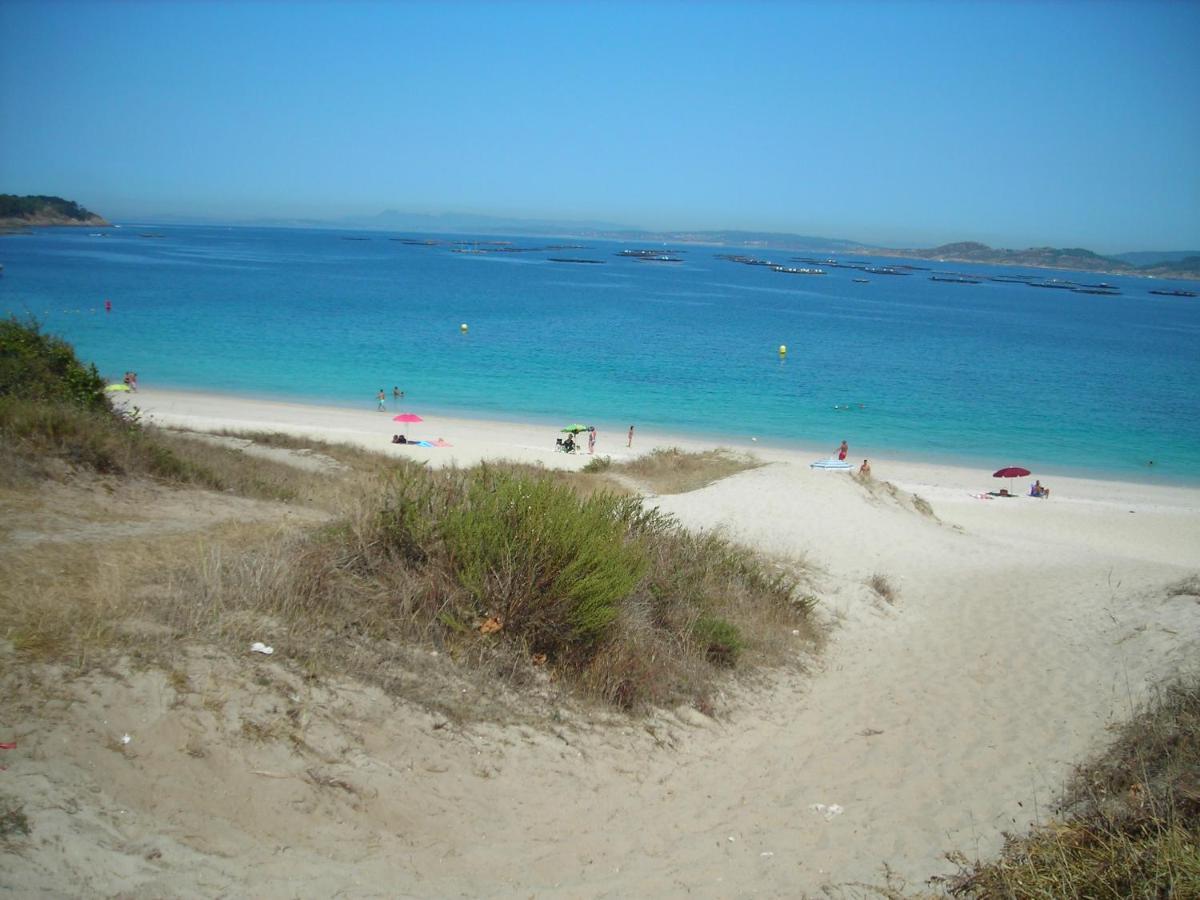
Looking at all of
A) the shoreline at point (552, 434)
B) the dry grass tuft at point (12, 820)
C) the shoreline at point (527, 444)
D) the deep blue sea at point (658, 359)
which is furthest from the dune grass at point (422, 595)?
the shoreline at point (552, 434)

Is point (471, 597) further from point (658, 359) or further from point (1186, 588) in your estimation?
point (658, 359)

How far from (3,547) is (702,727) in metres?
5.63

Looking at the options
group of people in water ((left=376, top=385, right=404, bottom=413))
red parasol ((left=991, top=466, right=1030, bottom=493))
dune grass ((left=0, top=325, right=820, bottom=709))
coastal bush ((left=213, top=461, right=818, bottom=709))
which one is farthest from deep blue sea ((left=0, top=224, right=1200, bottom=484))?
coastal bush ((left=213, top=461, right=818, bottom=709))

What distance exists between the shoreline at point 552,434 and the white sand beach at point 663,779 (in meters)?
17.5

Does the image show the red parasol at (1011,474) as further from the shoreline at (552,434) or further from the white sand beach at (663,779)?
the white sand beach at (663,779)

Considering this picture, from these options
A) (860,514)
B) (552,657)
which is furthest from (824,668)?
(860,514)

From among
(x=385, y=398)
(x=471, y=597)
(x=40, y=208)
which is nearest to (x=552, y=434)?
(x=385, y=398)

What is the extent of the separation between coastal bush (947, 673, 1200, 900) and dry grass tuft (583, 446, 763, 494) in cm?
1275

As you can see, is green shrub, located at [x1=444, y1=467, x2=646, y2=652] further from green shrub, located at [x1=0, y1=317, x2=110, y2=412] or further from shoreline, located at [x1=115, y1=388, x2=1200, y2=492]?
shoreline, located at [x1=115, y1=388, x2=1200, y2=492]

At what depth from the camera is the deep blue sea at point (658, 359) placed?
3484cm

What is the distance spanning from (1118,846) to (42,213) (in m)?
193

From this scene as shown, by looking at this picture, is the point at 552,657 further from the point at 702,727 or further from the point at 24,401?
the point at 24,401

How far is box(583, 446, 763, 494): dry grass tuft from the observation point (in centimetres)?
1877

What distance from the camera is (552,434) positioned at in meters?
30.8
